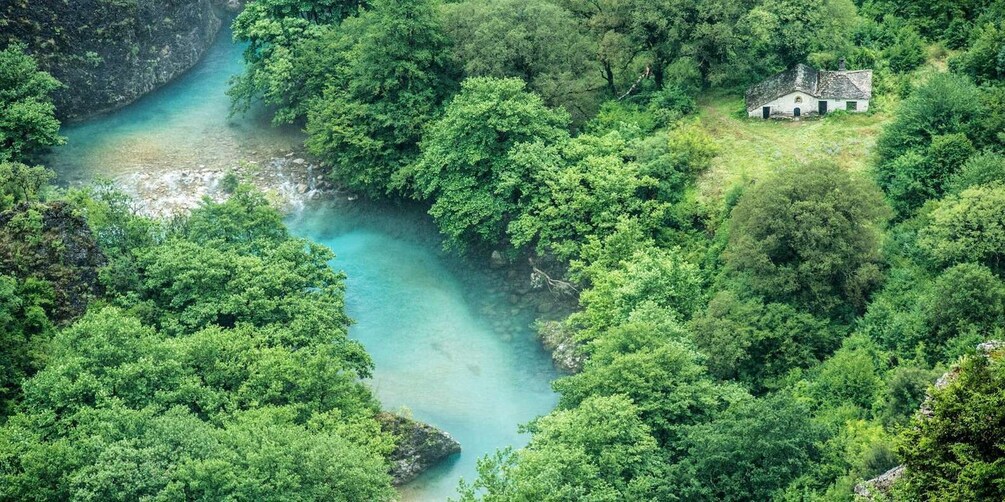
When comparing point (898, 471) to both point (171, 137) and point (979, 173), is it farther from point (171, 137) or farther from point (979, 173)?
point (171, 137)

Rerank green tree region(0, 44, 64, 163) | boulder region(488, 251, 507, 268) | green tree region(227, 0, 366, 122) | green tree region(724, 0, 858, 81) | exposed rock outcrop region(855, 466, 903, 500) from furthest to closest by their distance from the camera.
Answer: green tree region(227, 0, 366, 122), green tree region(0, 44, 64, 163), boulder region(488, 251, 507, 268), green tree region(724, 0, 858, 81), exposed rock outcrop region(855, 466, 903, 500)

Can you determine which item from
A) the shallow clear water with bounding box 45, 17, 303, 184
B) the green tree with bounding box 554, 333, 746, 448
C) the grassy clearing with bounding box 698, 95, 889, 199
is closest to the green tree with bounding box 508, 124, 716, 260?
the grassy clearing with bounding box 698, 95, 889, 199

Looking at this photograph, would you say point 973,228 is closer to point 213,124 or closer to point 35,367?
point 35,367

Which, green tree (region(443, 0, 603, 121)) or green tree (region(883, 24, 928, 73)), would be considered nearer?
green tree (region(883, 24, 928, 73))

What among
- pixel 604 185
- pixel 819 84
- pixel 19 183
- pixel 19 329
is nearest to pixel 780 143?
pixel 819 84

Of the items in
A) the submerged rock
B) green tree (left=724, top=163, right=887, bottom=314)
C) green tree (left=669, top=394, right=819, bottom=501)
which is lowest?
the submerged rock

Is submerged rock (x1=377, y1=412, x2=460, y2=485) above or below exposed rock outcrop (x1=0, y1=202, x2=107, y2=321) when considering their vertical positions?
below

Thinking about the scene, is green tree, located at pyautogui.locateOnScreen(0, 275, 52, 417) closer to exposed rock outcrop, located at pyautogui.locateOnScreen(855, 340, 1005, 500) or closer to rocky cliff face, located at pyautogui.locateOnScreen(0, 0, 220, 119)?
rocky cliff face, located at pyautogui.locateOnScreen(0, 0, 220, 119)

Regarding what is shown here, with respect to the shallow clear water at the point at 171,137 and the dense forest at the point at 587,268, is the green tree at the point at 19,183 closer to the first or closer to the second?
the dense forest at the point at 587,268
